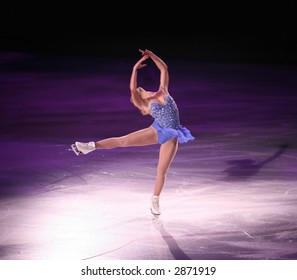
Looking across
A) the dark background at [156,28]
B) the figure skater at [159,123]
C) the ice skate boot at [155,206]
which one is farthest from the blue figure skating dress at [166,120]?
the dark background at [156,28]

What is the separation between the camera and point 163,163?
21.8 feet

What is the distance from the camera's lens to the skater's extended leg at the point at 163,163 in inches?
260

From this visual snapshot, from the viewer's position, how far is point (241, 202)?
23.3 feet

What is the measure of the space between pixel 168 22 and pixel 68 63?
355cm

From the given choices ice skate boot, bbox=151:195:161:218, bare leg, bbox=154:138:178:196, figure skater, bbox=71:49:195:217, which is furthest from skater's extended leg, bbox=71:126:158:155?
ice skate boot, bbox=151:195:161:218

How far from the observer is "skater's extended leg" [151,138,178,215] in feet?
21.6

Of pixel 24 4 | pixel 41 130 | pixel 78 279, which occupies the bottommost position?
pixel 78 279

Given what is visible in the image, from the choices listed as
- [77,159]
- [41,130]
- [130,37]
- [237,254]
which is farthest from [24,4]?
[237,254]

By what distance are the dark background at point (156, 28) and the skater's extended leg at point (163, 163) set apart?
358 inches

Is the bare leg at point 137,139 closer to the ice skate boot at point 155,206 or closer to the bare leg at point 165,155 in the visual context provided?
the bare leg at point 165,155

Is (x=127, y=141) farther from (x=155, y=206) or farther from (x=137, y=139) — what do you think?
(x=155, y=206)

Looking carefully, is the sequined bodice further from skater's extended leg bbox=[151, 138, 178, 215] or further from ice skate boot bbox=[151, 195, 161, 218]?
ice skate boot bbox=[151, 195, 161, 218]

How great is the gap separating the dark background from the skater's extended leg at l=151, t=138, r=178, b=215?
9.09 metres

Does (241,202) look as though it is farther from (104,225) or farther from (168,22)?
(168,22)
